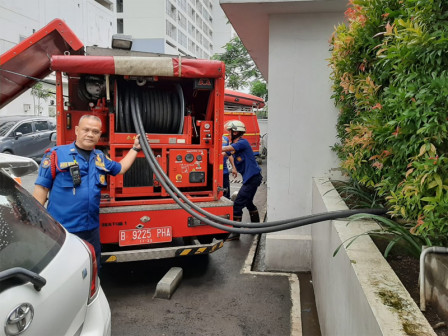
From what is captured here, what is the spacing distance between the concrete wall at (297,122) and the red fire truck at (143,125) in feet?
2.47

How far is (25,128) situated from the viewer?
1427cm

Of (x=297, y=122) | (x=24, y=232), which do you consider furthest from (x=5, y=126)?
(x=24, y=232)

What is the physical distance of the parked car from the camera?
527 inches

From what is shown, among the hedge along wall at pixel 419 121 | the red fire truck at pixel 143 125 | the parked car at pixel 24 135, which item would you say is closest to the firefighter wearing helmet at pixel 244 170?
the red fire truck at pixel 143 125

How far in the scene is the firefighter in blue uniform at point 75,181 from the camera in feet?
11.1

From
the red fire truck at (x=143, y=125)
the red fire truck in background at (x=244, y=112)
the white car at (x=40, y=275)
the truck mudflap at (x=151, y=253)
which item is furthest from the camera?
the red fire truck in background at (x=244, y=112)

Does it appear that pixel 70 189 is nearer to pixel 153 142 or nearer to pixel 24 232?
pixel 153 142

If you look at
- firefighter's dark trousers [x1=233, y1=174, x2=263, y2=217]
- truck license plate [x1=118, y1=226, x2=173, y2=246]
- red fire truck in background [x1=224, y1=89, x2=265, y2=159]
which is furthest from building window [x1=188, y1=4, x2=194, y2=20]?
truck license plate [x1=118, y1=226, x2=173, y2=246]

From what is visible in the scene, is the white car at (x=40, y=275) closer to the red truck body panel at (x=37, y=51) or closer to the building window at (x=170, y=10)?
the red truck body panel at (x=37, y=51)

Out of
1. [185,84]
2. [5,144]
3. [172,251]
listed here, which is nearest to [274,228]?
[172,251]

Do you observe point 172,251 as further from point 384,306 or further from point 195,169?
point 384,306

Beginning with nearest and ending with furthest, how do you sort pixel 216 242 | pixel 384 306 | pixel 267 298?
pixel 384 306 < pixel 267 298 < pixel 216 242

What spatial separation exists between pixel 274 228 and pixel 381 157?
1.26 m

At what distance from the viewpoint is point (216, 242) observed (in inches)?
184
